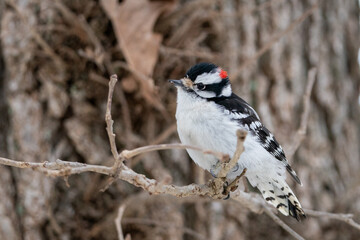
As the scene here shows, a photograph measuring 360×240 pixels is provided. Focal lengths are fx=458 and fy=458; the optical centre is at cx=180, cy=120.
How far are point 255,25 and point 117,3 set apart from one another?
153 cm

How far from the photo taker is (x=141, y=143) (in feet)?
13.4

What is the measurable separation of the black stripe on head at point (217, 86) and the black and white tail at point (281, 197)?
0.77 metres

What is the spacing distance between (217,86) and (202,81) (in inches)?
6.5

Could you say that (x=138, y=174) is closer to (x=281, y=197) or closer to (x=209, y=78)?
(x=209, y=78)

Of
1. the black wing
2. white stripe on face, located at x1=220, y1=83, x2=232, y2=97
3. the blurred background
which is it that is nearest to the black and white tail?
the black wing

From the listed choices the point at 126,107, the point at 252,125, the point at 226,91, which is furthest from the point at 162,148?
the point at 126,107

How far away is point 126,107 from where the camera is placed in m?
3.90

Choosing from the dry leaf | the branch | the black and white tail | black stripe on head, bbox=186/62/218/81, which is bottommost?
the black and white tail

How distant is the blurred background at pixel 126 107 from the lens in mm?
3811

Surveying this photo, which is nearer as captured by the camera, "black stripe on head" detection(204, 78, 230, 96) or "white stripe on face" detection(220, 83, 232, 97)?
"black stripe on head" detection(204, 78, 230, 96)

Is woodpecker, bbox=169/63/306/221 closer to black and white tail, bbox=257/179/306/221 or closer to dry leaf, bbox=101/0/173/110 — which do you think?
black and white tail, bbox=257/179/306/221

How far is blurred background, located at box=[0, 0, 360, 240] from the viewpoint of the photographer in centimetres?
381

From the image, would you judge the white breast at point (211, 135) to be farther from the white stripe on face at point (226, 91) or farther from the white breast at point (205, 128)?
the white stripe on face at point (226, 91)

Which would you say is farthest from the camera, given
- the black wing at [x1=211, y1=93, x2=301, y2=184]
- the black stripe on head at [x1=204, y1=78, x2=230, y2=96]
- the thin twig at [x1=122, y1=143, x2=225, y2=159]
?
the black stripe on head at [x1=204, y1=78, x2=230, y2=96]
